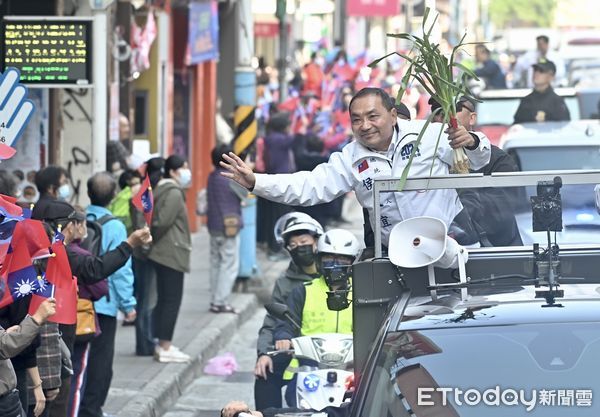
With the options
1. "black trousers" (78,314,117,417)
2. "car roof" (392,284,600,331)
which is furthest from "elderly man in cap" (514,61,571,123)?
"car roof" (392,284,600,331)

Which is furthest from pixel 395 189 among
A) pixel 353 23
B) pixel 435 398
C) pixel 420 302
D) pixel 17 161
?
pixel 353 23

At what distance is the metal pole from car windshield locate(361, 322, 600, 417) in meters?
7.09

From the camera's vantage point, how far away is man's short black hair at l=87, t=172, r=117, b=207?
34.5ft

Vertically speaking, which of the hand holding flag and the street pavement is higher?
the hand holding flag

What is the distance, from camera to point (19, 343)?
6.52 m

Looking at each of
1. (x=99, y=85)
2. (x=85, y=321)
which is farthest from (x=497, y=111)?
(x=85, y=321)

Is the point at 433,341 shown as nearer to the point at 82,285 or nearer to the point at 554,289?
the point at 554,289

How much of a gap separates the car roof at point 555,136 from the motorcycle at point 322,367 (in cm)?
645

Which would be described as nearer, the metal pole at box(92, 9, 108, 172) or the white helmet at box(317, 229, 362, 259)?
the white helmet at box(317, 229, 362, 259)

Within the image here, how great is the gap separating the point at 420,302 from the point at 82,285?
12.6 ft

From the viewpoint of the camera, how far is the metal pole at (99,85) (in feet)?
39.0

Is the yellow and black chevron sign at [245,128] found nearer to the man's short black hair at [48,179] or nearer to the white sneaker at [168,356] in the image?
the white sneaker at [168,356]

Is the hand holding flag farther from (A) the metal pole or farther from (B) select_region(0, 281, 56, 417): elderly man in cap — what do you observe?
(A) the metal pole

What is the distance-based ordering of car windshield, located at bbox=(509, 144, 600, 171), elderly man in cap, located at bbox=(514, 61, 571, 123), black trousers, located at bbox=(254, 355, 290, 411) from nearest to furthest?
black trousers, located at bbox=(254, 355, 290, 411) → car windshield, located at bbox=(509, 144, 600, 171) → elderly man in cap, located at bbox=(514, 61, 571, 123)
